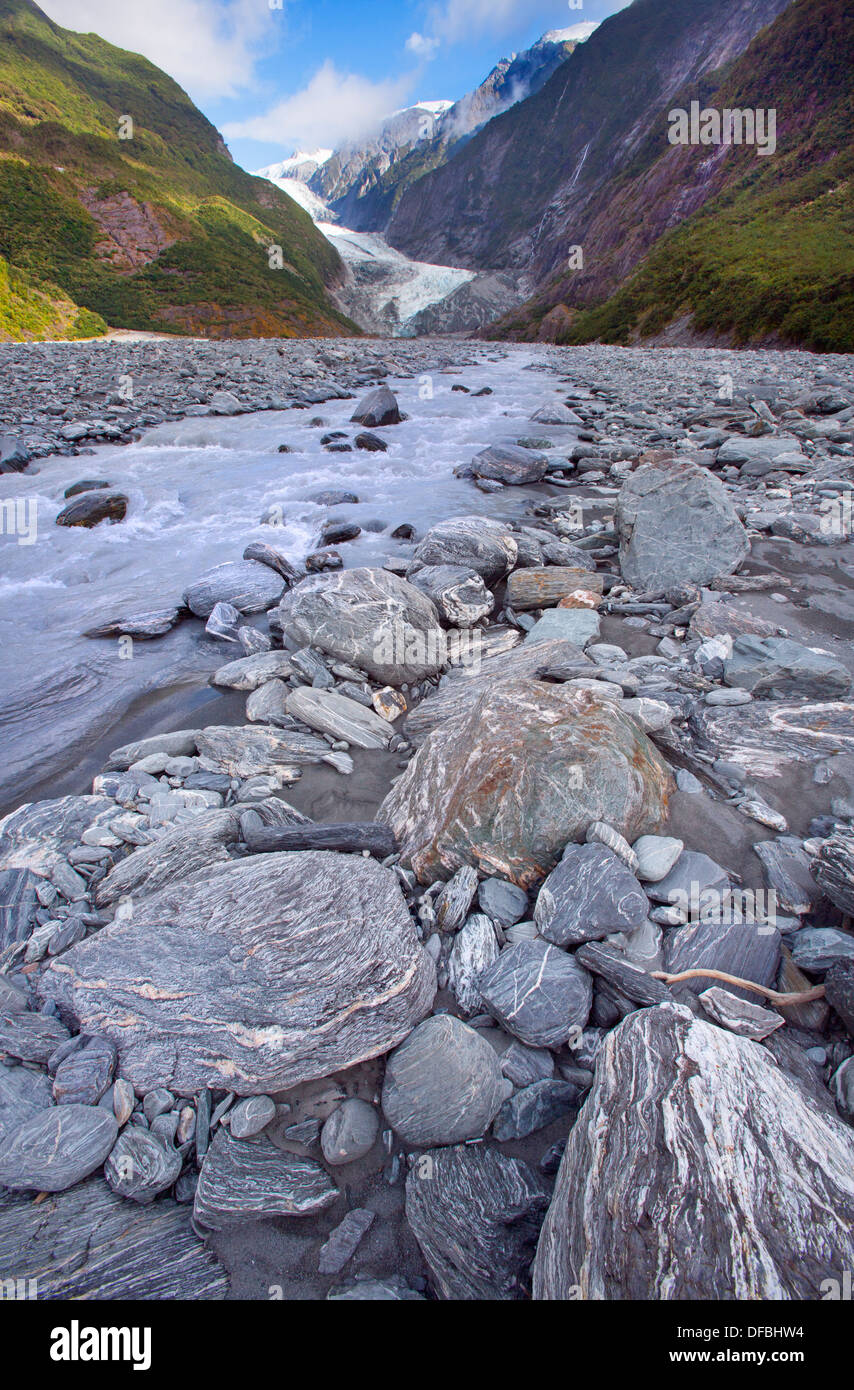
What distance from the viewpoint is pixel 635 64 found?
11238 cm

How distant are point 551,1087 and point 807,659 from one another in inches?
151

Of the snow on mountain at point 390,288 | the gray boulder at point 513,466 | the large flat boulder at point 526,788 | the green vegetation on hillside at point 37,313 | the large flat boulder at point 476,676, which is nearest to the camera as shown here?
the large flat boulder at point 526,788

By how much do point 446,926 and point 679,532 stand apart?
5.74 m

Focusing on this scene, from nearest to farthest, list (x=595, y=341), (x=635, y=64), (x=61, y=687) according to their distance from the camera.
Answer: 1. (x=61, y=687)
2. (x=595, y=341)
3. (x=635, y=64)

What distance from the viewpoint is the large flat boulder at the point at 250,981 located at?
8.14 feet

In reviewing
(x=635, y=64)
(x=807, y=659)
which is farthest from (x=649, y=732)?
(x=635, y=64)

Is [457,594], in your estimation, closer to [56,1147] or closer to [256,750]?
[256,750]


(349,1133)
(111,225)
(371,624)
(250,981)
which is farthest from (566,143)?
(349,1133)

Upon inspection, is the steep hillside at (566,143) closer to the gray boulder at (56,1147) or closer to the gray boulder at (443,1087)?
the gray boulder at (443,1087)

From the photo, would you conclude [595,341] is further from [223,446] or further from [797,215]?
[223,446]

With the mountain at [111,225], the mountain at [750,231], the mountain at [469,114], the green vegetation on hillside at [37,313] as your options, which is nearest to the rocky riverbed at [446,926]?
the mountain at [750,231]

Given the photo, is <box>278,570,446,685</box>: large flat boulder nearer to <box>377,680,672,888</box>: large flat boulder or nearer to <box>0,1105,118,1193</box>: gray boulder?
<box>377,680,672,888</box>: large flat boulder

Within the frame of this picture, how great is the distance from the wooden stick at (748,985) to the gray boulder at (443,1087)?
2.85 feet

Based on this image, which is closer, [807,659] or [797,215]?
[807,659]
